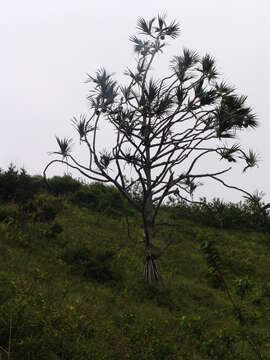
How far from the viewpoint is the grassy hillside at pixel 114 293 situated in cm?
529

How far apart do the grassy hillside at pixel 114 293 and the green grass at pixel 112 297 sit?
1.0 inches

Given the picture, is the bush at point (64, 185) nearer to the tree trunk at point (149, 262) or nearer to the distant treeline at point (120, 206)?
the distant treeline at point (120, 206)

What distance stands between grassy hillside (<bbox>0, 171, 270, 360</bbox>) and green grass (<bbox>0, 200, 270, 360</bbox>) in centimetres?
2

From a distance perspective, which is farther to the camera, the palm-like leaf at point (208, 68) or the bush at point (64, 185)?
the bush at point (64, 185)

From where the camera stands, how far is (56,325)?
568 centimetres

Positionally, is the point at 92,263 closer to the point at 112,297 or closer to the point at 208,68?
the point at 112,297

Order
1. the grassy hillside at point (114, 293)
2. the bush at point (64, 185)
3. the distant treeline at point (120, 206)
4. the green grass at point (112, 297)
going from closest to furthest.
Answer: the grassy hillside at point (114, 293)
the green grass at point (112, 297)
the distant treeline at point (120, 206)
the bush at point (64, 185)

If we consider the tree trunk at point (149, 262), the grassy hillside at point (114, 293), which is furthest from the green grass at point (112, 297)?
the tree trunk at point (149, 262)

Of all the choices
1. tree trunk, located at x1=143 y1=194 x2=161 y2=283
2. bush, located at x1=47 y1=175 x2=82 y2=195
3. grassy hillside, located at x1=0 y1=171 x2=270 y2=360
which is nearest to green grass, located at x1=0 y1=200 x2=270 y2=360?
grassy hillside, located at x1=0 y1=171 x2=270 y2=360

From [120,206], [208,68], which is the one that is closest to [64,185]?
[120,206]

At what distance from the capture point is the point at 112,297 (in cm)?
898

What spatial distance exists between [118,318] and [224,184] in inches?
199

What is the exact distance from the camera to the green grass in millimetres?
5465

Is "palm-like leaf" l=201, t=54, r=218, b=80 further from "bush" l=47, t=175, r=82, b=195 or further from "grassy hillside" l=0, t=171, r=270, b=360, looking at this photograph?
"bush" l=47, t=175, r=82, b=195
